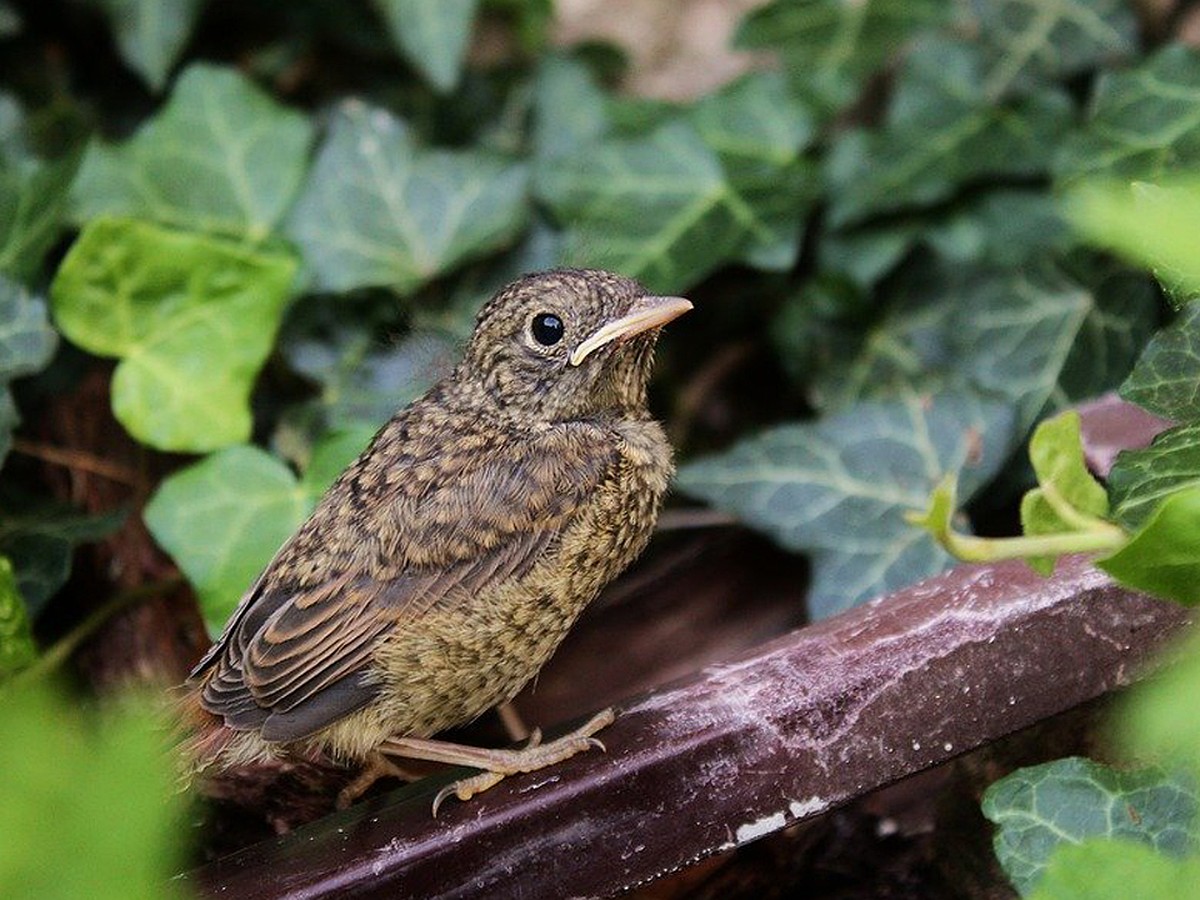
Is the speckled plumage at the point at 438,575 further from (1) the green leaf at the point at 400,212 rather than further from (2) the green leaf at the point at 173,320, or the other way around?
(1) the green leaf at the point at 400,212

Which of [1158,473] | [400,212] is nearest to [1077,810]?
[1158,473]

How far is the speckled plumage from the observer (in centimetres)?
A: 207

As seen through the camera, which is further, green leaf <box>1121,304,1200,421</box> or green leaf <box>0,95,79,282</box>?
green leaf <box>0,95,79,282</box>

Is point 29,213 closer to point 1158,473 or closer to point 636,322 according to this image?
point 636,322

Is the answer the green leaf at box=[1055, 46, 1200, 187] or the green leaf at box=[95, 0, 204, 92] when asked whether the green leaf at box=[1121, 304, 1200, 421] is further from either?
the green leaf at box=[95, 0, 204, 92]

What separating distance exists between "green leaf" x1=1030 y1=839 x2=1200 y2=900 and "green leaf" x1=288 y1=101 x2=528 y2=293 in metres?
2.22

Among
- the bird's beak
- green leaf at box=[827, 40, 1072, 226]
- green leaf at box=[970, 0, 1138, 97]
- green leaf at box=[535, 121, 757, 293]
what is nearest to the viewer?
the bird's beak

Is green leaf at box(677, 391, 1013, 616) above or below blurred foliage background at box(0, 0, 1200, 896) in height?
below

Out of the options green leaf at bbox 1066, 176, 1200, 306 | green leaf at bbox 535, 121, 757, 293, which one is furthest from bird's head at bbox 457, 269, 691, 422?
green leaf at bbox 1066, 176, 1200, 306

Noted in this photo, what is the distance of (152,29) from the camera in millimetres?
3375

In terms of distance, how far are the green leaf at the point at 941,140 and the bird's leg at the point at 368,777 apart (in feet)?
5.38

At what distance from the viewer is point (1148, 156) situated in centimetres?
271

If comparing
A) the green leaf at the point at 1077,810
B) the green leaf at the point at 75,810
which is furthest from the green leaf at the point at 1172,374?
the green leaf at the point at 75,810

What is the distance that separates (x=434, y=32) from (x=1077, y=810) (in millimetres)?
2278
